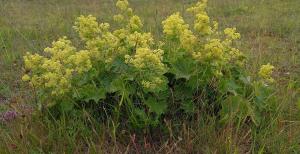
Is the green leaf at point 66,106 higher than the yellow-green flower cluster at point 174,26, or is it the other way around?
the yellow-green flower cluster at point 174,26

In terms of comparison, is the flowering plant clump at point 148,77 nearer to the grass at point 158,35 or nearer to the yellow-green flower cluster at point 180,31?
the yellow-green flower cluster at point 180,31

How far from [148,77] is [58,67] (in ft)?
2.09

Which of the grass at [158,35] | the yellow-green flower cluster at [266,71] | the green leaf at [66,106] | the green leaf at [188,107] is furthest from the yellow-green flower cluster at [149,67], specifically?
the yellow-green flower cluster at [266,71]

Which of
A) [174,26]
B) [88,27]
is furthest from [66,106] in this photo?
[174,26]

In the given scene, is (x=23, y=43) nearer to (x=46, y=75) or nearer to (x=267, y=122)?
(x=46, y=75)

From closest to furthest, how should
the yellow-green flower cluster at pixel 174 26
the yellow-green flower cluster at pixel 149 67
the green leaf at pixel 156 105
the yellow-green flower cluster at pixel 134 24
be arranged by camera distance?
1. the yellow-green flower cluster at pixel 149 67
2. the green leaf at pixel 156 105
3. the yellow-green flower cluster at pixel 174 26
4. the yellow-green flower cluster at pixel 134 24

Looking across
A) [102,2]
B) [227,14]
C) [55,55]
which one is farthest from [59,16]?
[55,55]

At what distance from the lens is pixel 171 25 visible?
11.7 feet

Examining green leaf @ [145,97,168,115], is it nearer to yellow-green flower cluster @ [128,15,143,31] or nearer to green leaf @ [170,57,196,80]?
green leaf @ [170,57,196,80]

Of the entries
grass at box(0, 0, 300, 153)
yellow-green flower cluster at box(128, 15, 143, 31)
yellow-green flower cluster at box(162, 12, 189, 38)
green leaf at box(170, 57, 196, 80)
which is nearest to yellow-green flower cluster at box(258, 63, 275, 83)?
grass at box(0, 0, 300, 153)

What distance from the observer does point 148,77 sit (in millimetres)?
→ 3299

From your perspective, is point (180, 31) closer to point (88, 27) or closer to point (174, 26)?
point (174, 26)

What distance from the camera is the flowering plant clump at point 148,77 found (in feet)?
11.1

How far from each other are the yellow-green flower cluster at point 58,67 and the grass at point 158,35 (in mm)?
276
